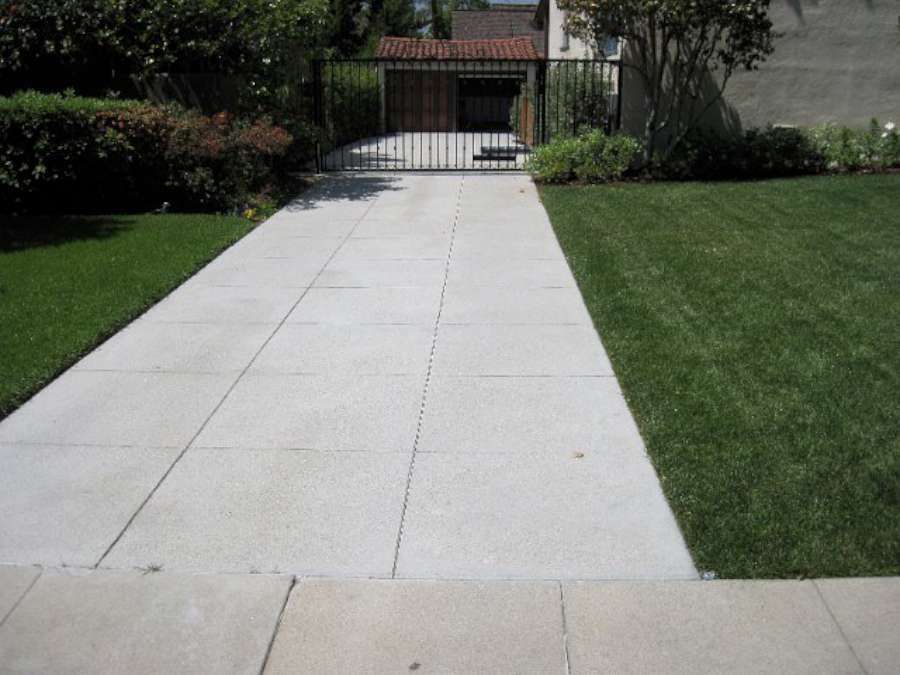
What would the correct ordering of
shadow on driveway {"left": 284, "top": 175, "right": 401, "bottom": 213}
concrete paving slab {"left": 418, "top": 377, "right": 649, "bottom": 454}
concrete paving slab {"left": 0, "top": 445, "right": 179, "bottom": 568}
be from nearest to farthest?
concrete paving slab {"left": 0, "top": 445, "right": 179, "bottom": 568}, concrete paving slab {"left": 418, "top": 377, "right": 649, "bottom": 454}, shadow on driveway {"left": 284, "top": 175, "right": 401, "bottom": 213}

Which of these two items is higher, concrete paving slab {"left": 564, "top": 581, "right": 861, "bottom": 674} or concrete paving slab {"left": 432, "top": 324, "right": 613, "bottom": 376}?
concrete paving slab {"left": 432, "top": 324, "right": 613, "bottom": 376}

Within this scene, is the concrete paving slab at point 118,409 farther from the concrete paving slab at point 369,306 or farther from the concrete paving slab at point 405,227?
the concrete paving slab at point 405,227

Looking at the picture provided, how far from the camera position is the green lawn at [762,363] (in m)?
4.70

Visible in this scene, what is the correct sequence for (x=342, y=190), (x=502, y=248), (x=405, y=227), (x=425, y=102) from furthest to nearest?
(x=425, y=102)
(x=342, y=190)
(x=405, y=227)
(x=502, y=248)

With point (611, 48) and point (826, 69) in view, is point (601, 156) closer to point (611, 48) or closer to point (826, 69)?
point (611, 48)

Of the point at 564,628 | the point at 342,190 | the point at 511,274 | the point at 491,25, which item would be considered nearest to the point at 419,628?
the point at 564,628

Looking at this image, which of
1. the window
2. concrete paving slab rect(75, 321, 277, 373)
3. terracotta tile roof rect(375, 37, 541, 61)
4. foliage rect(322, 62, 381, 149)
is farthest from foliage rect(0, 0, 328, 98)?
terracotta tile roof rect(375, 37, 541, 61)

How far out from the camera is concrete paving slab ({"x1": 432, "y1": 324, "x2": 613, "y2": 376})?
6.94 metres

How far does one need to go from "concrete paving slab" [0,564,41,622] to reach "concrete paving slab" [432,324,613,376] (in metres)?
3.18

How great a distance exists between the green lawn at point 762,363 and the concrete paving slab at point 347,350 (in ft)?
4.89

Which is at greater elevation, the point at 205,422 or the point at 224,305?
the point at 224,305

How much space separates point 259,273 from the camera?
32.3 ft

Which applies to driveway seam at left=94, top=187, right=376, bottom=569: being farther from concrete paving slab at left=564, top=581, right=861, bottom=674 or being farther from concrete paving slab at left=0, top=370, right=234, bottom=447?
concrete paving slab at left=564, top=581, right=861, bottom=674

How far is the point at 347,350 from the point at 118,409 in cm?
182
